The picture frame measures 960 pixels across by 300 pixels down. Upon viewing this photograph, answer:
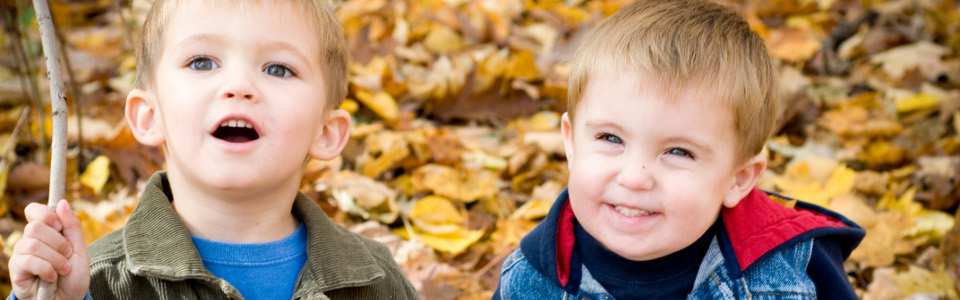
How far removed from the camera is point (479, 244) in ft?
10.3

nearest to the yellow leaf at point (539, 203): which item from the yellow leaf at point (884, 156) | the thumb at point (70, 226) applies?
the yellow leaf at point (884, 156)

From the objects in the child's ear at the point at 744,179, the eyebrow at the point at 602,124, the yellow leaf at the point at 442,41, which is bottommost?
the yellow leaf at the point at 442,41

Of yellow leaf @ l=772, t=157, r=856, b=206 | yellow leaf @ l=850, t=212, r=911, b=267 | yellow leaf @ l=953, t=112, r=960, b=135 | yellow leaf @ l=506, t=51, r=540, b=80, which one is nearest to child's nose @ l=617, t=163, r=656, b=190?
yellow leaf @ l=850, t=212, r=911, b=267

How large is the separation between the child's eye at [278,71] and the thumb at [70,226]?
19.8 inches

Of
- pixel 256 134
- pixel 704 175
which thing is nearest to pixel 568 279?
pixel 704 175

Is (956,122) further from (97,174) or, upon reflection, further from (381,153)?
(97,174)

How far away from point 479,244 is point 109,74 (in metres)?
1.86

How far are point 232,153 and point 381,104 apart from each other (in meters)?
1.79

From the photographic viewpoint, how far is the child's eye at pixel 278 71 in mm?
2172

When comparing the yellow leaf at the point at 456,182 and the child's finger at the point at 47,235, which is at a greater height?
the child's finger at the point at 47,235

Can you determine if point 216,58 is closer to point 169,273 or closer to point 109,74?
point 169,273

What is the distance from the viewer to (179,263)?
2.06m

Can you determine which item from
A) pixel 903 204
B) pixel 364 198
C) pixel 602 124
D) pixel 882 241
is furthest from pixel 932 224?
pixel 364 198

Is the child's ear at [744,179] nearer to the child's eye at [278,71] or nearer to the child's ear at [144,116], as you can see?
the child's eye at [278,71]
